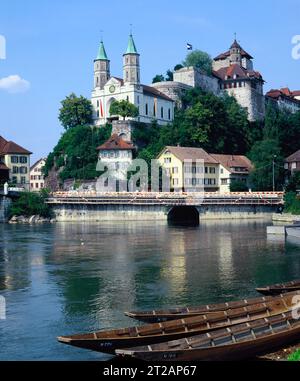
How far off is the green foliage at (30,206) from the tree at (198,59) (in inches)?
2520

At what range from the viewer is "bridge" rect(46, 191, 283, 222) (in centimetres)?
8781

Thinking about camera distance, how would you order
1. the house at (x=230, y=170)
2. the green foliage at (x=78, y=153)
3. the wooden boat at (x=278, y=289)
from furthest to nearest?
the green foliage at (x=78, y=153) < the house at (x=230, y=170) < the wooden boat at (x=278, y=289)

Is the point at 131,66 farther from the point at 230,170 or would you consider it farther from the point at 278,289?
the point at 278,289

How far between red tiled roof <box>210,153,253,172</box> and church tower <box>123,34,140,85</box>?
23044 millimetres

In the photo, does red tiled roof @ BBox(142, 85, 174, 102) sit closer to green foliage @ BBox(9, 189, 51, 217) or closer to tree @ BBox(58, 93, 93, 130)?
tree @ BBox(58, 93, 93, 130)

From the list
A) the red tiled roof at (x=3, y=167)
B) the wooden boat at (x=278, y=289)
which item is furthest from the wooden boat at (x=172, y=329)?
the red tiled roof at (x=3, y=167)

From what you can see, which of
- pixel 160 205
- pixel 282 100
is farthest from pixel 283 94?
pixel 160 205

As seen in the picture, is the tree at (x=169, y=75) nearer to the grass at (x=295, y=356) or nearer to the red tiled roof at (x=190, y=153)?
the red tiled roof at (x=190, y=153)

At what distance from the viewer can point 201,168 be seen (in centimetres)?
10294

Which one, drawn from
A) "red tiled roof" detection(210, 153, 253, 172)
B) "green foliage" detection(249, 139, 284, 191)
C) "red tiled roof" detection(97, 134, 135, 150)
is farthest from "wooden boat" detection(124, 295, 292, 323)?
"red tiled roof" detection(97, 134, 135, 150)

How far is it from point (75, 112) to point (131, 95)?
13070mm

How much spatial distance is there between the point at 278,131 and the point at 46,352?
9352 centimetres

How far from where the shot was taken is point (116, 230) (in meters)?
76.0

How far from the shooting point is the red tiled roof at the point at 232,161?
104963mm
